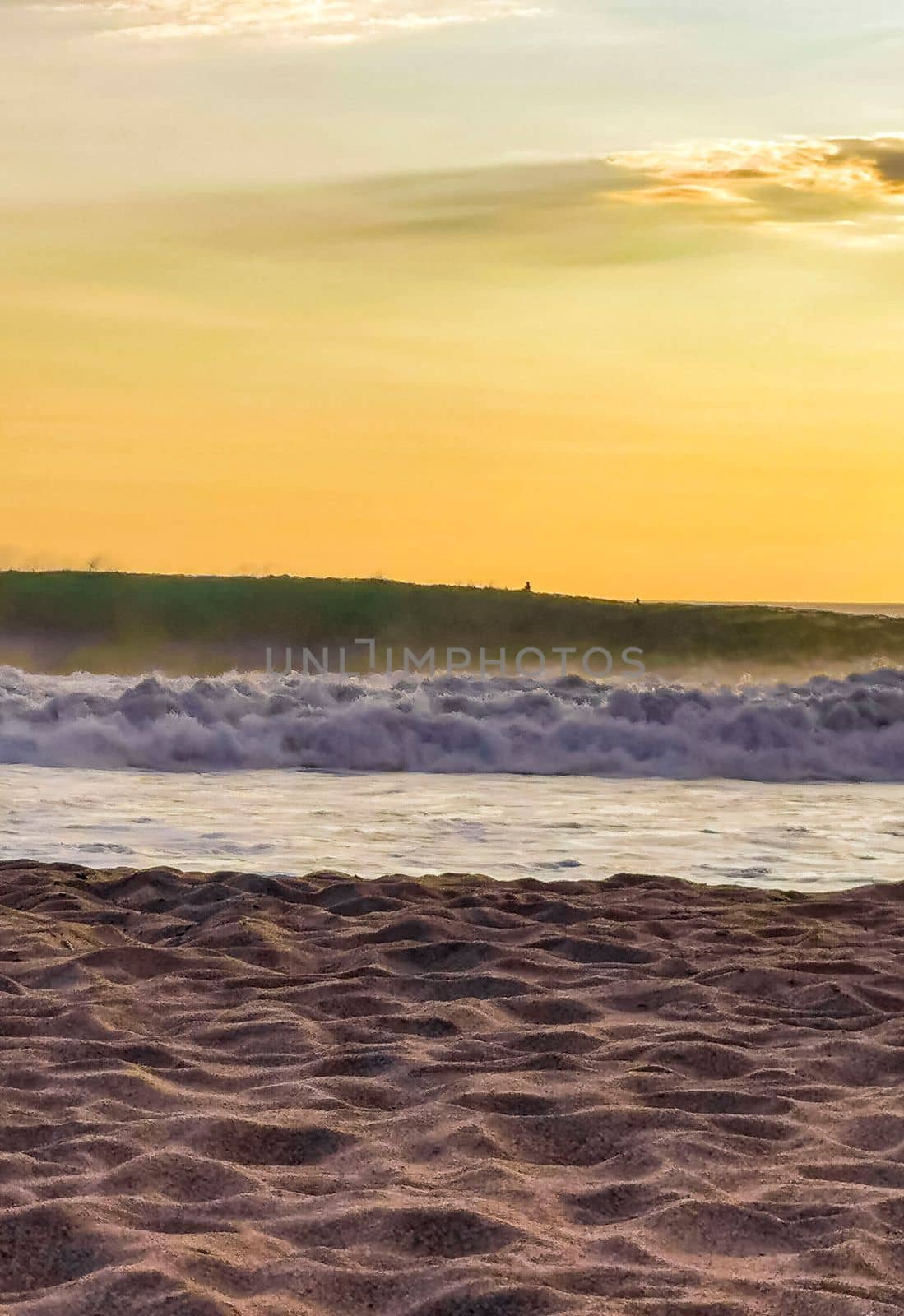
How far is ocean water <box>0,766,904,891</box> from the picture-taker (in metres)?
8.59

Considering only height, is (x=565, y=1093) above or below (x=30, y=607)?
below

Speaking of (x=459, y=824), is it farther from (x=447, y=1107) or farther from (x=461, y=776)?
(x=447, y=1107)

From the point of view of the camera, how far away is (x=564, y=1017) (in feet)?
17.4

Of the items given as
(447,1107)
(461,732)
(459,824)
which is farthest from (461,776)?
(447,1107)

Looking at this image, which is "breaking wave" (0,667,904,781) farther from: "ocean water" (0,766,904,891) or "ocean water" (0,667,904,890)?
"ocean water" (0,766,904,891)

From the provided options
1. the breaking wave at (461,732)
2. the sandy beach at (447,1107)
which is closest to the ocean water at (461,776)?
the breaking wave at (461,732)

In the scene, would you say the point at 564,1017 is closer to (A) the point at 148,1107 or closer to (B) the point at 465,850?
(A) the point at 148,1107

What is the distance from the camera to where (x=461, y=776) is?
14695mm

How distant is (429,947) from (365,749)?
9.33m

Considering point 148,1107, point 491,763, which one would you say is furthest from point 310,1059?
point 491,763

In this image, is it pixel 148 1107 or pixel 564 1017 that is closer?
pixel 148 1107

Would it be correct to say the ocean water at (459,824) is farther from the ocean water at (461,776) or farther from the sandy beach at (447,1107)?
the sandy beach at (447,1107)

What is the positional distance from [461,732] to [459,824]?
510 cm

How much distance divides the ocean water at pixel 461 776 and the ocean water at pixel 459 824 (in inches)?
1.4
